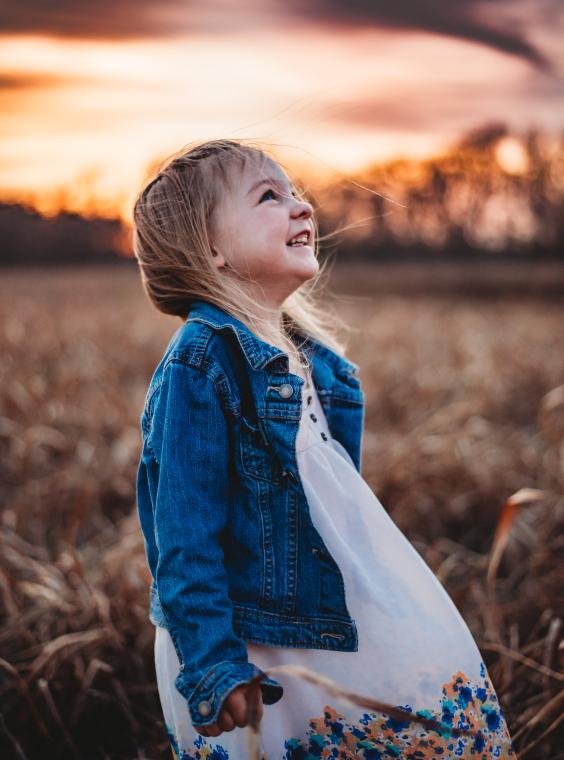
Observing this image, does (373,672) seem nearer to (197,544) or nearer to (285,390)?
(197,544)

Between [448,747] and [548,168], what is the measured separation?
18.2 m

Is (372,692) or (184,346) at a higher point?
(184,346)

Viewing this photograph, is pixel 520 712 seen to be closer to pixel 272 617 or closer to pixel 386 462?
pixel 272 617

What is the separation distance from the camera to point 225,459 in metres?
1.23

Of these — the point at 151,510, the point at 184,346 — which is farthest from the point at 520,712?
the point at 184,346

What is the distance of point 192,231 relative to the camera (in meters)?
1.36

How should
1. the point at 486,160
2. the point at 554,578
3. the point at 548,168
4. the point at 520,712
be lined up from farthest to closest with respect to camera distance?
1. the point at 486,160
2. the point at 548,168
3. the point at 554,578
4. the point at 520,712

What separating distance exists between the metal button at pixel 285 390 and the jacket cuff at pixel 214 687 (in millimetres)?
438

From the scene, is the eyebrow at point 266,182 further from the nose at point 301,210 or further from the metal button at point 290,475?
the metal button at point 290,475

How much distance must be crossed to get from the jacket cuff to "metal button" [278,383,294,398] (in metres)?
0.44

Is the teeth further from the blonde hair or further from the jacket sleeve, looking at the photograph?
the jacket sleeve

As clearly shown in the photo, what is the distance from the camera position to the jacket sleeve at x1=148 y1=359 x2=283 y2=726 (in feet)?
3.76

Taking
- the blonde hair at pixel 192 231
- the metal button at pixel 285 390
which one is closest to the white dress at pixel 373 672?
the metal button at pixel 285 390

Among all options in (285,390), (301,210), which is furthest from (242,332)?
(301,210)
